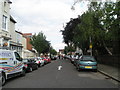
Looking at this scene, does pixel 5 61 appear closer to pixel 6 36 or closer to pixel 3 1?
pixel 6 36

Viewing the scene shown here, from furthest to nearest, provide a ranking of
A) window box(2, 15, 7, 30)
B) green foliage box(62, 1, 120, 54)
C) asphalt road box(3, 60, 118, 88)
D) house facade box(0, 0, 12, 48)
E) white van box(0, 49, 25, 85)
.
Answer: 1. window box(2, 15, 7, 30)
2. house facade box(0, 0, 12, 48)
3. green foliage box(62, 1, 120, 54)
4. white van box(0, 49, 25, 85)
5. asphalt road box(3, 60, 118, 88)

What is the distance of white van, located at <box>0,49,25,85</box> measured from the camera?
26.8 ft

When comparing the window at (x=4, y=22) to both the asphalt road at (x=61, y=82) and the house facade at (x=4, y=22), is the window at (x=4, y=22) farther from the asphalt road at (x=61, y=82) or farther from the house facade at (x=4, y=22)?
the asphalt road at (x=61, y=82)

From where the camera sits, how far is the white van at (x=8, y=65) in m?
8.17

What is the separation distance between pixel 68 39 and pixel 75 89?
31135 millimetres

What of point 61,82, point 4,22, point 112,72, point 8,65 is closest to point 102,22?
point 112,72

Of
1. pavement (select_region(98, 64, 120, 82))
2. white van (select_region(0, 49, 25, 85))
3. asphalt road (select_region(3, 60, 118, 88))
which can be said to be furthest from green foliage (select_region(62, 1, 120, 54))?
white van (select_region(0, 49, 25, 85))

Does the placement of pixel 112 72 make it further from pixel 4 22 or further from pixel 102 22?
pixel 4 22

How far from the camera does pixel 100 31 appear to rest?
17938 millimetres

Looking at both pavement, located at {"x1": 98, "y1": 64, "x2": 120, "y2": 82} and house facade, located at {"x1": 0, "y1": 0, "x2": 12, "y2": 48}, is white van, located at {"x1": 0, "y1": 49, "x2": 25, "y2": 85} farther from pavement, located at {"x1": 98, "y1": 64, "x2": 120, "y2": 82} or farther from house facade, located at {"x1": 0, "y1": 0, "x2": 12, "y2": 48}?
house facade, located at {"x1": 0, "y1": 0, "x2": 12, "y2": 48}

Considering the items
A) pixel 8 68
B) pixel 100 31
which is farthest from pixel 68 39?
pixel 8 68

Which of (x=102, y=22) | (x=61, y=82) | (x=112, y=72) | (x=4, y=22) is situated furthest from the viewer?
(x=4, y=22)

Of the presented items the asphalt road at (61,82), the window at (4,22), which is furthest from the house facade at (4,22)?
the asphalt road at (61,82)

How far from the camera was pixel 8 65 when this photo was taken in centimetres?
884
